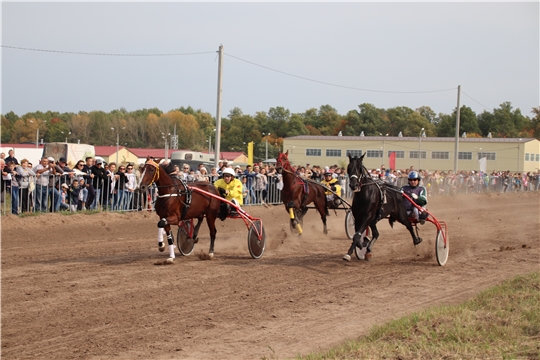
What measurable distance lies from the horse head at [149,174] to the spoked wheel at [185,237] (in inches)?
48.6

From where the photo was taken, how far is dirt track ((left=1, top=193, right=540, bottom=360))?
20.1 feet

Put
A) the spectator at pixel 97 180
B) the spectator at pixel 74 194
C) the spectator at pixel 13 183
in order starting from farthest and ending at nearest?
1. the spectator at pixel 97 180
2. the spectator at pixel 74 194
3. the spectator at pixel 13 183

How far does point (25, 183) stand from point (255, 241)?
663 cm

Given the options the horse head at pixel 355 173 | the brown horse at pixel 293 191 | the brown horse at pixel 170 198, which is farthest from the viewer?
the brown horse at pixel 293 191

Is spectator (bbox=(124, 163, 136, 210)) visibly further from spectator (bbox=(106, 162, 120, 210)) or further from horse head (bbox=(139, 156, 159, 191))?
horse head (bbox=(139, 156, 159, 191))

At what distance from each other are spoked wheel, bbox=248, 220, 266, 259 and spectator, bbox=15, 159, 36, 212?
6.46m

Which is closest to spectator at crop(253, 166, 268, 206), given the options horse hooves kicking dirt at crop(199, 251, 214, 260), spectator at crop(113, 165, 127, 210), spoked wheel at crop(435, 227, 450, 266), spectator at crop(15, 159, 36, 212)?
spectator at crop(113, 165, 127, 210)

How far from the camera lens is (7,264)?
9.89 m

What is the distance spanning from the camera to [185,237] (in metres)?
11.4

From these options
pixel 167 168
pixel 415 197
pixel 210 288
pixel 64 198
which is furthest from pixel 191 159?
pixel 210 288

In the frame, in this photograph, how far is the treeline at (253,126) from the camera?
281 ft

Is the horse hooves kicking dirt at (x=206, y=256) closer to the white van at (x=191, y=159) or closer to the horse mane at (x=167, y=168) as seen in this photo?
the horse mane at (x=167, y=168)

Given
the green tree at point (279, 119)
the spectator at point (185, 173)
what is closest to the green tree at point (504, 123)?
the green tree at point (279, 119)

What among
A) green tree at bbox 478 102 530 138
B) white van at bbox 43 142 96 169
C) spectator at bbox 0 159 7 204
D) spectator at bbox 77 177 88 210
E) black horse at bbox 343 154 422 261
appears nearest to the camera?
black horse at bbox 343 154 422 261
